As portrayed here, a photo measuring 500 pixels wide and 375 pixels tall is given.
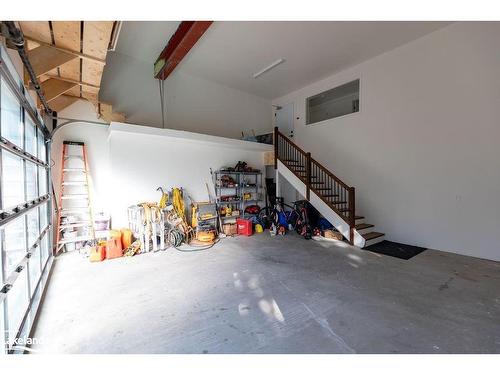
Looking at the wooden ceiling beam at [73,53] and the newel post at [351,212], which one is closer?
the wooden ceiling beam at [73,53]

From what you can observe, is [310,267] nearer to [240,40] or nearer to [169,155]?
[169,155]

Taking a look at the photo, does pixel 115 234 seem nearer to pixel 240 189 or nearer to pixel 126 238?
pixel 126 238

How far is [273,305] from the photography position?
2.59 metres

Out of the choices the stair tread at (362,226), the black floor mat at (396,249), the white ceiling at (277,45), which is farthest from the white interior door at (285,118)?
the black floor mat at (396,249)

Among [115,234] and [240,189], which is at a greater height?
[240,189]

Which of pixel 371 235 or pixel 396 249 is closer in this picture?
pixel 396 249

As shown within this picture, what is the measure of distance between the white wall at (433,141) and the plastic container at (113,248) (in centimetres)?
637

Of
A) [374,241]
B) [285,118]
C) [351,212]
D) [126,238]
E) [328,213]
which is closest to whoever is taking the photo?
[126,238]

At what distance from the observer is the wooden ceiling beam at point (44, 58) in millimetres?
2555

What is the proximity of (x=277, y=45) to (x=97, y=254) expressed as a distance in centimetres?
641

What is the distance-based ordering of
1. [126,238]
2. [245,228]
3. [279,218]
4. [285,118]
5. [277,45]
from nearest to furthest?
[126,238] → [277,45] → [245,228] → [279,218] → [285,118]

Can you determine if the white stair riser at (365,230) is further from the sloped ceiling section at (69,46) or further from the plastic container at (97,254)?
the sloped ceiling section at (69,46)

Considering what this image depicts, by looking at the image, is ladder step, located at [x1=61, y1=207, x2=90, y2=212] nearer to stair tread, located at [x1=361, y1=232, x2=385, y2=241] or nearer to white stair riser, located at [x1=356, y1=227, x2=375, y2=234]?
white stair riser, located at [x1=356, y1=227, x2=375, y2=234]

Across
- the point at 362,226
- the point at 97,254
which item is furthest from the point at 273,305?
the point at 362,226
